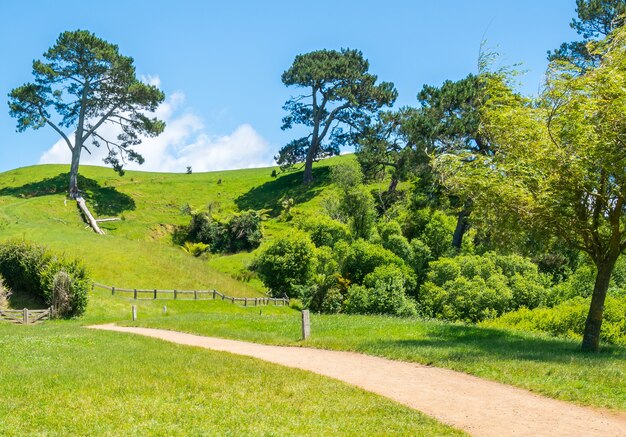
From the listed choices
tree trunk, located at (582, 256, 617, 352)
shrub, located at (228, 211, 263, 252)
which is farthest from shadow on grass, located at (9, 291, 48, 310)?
tree trunk, located at (582, 256, 617, 352)

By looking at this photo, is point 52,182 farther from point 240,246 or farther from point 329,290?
point 329,290

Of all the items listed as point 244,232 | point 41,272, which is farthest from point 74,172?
point 41,272

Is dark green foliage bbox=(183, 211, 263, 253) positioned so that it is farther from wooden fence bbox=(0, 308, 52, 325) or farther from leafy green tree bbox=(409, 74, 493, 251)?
wooden fence bbox=(0, 308, 52, 325)

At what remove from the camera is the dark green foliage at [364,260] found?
45.3m

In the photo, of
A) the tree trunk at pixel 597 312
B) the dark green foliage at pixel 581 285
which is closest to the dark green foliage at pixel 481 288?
the dark green foliage at pixel 581 285

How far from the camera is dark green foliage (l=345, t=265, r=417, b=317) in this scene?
134 feet

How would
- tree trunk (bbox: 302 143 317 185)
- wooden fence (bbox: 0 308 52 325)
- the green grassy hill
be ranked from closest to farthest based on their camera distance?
1. wooden fence (bbox: 0 308 52 325)
2. the green grassy hill
3. tree trunk (bbox: 302 143 317 185)

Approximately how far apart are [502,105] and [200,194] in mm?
82596

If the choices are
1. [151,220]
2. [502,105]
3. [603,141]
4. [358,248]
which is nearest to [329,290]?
[358,248]

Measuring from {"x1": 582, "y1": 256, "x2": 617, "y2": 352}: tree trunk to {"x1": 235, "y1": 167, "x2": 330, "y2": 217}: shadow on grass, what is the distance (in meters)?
68.7

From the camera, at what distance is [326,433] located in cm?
919

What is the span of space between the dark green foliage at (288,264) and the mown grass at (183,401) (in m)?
35.3

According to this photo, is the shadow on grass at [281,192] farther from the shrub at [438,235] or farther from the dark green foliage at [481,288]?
the dark green foliage at [481,288]

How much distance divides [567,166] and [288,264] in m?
37.7
